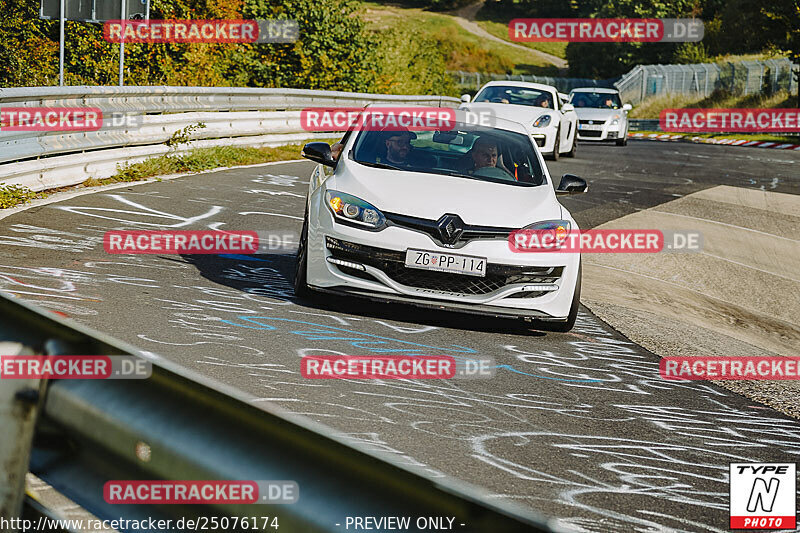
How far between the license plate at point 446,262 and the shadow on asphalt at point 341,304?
312 millimetres

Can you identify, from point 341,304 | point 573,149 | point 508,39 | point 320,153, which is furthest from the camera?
point 508,39

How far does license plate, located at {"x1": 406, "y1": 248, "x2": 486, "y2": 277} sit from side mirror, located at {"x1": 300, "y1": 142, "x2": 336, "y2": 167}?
1363 millimetres

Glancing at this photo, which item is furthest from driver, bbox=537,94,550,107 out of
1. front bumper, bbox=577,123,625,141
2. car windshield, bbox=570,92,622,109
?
car windshield, bbox=570,92,622,109

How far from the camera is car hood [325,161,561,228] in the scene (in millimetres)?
7422

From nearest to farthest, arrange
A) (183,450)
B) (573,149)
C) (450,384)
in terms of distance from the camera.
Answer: (183,450) < (450,384) < (573,149)

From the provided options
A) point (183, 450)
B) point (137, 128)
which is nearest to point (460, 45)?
point (137, 128)

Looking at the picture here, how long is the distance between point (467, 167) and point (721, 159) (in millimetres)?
19832

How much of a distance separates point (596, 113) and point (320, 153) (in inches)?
937

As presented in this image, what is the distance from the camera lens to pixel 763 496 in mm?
4512

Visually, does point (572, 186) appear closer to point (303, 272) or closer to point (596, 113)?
point (303, 272)

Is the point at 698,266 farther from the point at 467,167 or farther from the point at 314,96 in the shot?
the point at 314,96

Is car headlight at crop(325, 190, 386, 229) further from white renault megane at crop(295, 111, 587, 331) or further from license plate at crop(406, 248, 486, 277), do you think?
license plate at crop(406, 248, 486, 277)

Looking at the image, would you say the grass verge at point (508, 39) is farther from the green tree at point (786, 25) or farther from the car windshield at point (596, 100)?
the car windshield at point (596, 100)

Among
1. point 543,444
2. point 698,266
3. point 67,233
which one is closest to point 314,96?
point 698,266
